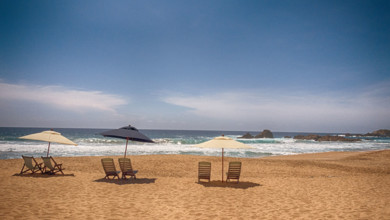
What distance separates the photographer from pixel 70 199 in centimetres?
596

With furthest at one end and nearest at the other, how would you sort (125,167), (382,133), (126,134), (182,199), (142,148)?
(382,133)
(142,148)
(125,167)
(126,134)
(182,199)

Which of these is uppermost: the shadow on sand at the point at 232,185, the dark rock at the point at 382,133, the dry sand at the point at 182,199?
the dark rock at the point at 382,133

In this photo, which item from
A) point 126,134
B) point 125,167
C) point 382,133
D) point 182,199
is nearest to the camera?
point 182,199

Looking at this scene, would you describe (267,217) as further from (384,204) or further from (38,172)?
(38,172)

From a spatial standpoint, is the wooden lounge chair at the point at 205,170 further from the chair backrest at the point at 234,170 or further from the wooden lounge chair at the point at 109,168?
the wooden lounge chair at the point at 109,168

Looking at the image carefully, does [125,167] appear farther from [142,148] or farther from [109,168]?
[142,148]

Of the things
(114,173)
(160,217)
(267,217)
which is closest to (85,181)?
(114,173)

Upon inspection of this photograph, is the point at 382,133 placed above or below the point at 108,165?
above

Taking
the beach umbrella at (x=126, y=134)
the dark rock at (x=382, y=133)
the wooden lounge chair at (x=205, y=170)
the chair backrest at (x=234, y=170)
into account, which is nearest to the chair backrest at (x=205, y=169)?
the wooden lounge chair at (x=205, y=170)

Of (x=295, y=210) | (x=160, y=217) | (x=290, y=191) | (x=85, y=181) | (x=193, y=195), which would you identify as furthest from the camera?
(x=85, y=181)

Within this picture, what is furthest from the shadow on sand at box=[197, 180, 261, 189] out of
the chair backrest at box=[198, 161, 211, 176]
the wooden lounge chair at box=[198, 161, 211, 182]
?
the chair backrest at box=[198, 161, 211, 176]

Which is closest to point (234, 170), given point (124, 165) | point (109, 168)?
point (124, 165)

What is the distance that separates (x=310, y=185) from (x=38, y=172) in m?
10.6

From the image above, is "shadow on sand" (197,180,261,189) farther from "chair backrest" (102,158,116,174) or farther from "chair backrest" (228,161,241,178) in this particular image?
"chair backrest" (102,158,116,174)
